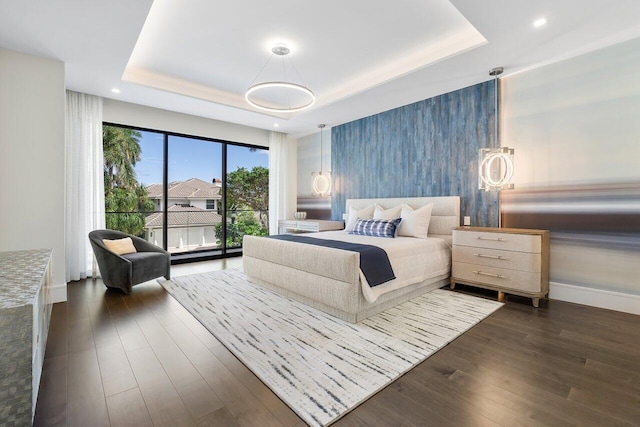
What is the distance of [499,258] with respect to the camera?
3404 mm

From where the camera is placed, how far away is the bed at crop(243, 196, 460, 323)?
273 centimetres

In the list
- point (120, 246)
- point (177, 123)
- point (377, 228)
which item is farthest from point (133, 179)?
point (377, 228)

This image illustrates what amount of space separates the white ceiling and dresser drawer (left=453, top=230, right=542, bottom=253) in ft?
6.53

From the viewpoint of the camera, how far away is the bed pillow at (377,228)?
4.10m

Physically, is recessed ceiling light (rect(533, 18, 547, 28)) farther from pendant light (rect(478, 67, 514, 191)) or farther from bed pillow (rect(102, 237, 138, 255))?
bed pillow (rect(102, 237, 138, 255))

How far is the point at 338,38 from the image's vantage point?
330 centimetres

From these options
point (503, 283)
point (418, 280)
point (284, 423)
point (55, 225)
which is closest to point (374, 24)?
point (418, 280)

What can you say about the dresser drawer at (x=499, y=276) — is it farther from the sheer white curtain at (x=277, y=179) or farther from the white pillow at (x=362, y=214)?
the sheer white curtain at (x=277, y=179)

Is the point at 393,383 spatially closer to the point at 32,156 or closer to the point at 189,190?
the point at 32,156

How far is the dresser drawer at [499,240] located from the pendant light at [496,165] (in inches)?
25.3

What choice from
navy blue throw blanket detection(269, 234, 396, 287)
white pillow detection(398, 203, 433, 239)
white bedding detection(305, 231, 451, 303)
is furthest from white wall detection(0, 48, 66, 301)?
white pillow detection(398, 203, 433, 239)

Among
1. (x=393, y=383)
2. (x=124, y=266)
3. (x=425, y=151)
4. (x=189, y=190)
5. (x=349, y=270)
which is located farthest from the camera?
(x=189, y=190)

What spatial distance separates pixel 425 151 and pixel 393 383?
3.67m

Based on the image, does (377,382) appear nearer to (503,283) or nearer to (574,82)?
(503,283)
